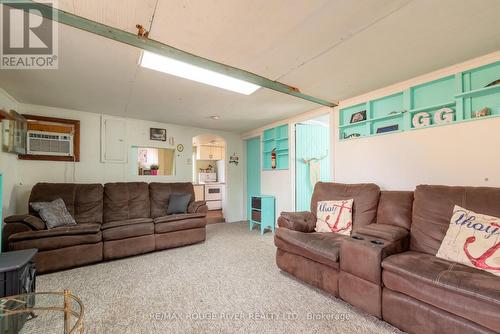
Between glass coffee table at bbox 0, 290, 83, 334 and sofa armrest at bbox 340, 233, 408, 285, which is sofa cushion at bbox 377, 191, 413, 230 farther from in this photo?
glass coffee table at bbox 0, 290, 83, 334

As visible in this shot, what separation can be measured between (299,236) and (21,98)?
168 inches

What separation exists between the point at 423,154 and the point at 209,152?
5.85 metres

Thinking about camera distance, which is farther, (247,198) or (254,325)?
(247,198)

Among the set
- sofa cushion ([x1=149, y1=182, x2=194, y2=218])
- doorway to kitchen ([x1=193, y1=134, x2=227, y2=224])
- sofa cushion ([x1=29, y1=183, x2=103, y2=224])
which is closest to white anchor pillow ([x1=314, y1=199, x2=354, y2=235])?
sofa cushion ([x1=149, y1=182, x2=194, y2=218])

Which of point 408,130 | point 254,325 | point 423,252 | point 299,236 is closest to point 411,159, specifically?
point 408,130

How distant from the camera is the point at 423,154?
246cm

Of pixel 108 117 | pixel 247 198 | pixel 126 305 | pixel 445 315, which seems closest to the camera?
pixel 445 315

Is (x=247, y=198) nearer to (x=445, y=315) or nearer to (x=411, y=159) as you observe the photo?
(x=411, y=159)

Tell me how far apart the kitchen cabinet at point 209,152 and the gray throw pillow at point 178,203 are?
3.28m

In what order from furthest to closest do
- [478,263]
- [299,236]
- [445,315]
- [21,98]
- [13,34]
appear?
[21,98]
[299,236]
[13,34]
[478,263]
[445,315]

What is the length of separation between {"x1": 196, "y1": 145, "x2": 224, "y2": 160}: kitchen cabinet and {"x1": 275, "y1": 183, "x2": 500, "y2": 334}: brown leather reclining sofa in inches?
195

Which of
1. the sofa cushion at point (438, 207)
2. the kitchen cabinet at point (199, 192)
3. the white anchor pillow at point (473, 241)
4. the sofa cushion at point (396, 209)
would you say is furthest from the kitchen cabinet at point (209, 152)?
the white anchor pillow at point (473, 241)

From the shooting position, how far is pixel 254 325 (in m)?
1.63

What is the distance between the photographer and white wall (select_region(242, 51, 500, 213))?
205cm
